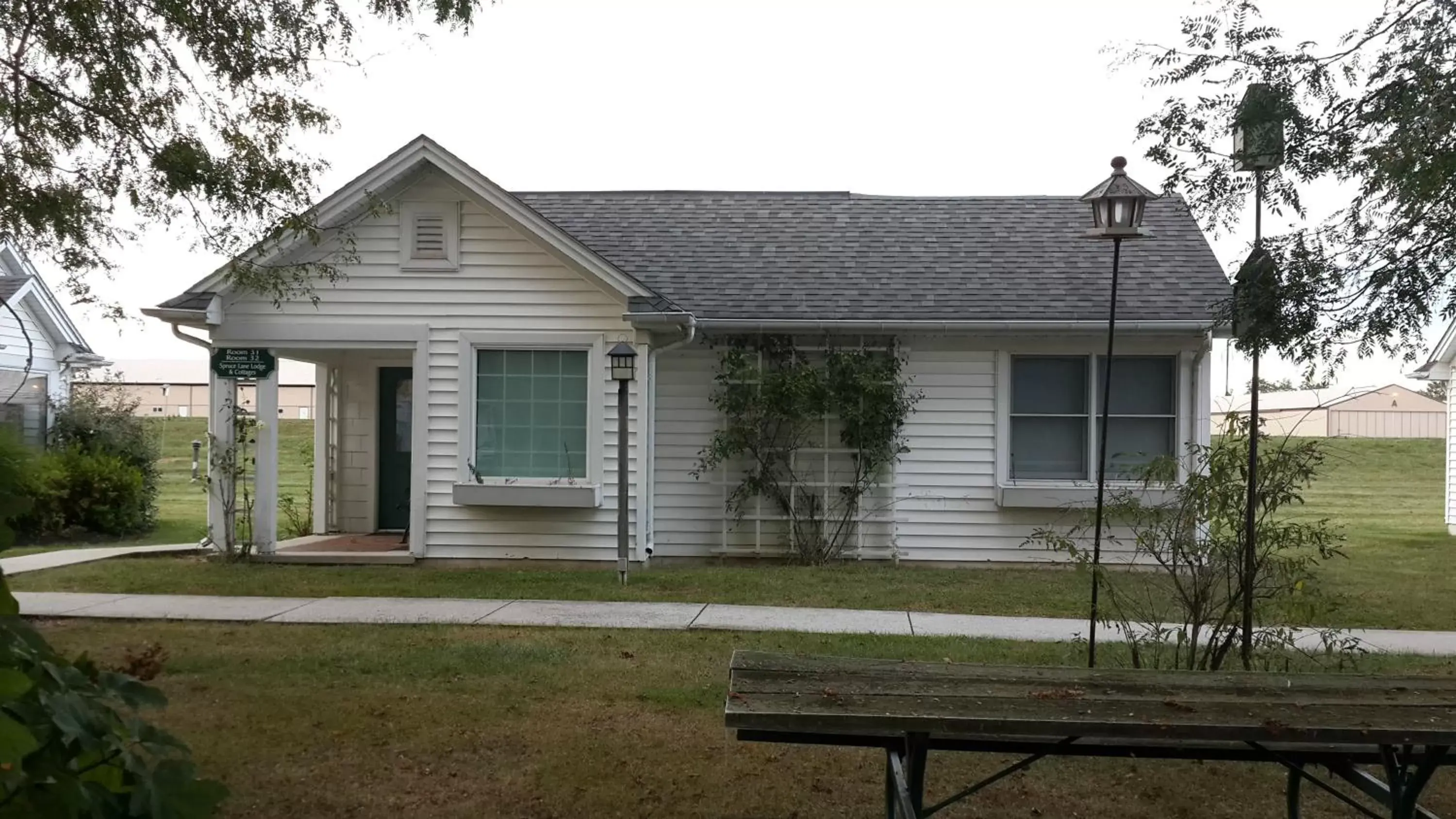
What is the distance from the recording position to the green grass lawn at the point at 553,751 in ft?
17.2

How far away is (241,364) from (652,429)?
4.49m

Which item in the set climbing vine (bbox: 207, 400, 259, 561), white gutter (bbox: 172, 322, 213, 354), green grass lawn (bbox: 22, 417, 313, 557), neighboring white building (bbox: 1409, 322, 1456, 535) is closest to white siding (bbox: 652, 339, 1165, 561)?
climbing vine (bbox: 207, 400, 259, 561)

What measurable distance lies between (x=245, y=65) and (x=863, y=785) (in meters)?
6.55

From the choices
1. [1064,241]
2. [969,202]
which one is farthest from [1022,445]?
[969,202]

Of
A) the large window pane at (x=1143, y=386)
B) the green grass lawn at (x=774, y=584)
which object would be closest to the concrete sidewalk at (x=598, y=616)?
the green grass lawn at (x=774, y=584)

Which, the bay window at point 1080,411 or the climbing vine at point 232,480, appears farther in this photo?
the bay window at point 1080,411

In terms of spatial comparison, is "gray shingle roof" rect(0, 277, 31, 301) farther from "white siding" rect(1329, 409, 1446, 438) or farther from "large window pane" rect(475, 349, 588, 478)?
"white siding" rect(1329, 409, 1446, 438)

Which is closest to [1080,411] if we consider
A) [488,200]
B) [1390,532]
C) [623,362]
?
[623,362]

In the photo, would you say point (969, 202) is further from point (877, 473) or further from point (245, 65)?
point (245, 65)

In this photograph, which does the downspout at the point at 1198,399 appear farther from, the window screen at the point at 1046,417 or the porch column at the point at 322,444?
the porch column at the point at 322,444

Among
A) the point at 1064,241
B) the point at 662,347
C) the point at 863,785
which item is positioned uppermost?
the point at 1064,241

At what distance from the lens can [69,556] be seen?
1376cm

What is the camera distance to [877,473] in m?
14.0

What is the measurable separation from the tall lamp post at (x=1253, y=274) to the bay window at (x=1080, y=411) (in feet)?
23.5
